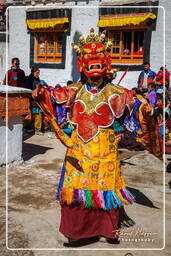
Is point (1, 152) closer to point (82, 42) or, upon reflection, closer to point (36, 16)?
point (82, 42)

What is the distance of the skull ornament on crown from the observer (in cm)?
354

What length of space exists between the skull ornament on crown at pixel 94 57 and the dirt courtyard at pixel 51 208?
1.86m

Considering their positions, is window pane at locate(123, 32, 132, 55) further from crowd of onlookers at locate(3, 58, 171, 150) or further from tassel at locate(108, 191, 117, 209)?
tassel at locate(108, 191, 117, 209)

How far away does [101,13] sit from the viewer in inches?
471

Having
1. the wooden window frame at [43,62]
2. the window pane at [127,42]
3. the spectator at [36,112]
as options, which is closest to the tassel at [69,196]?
the spectator at [36,112]

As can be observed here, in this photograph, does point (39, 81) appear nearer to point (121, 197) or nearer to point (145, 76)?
point (145, 76)

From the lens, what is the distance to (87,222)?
11.9 ft

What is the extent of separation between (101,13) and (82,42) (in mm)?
8783

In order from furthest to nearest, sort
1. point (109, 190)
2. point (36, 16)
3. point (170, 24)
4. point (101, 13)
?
point (36, 16) → point (101, 13) → point (170, 24) → point (109, 190)

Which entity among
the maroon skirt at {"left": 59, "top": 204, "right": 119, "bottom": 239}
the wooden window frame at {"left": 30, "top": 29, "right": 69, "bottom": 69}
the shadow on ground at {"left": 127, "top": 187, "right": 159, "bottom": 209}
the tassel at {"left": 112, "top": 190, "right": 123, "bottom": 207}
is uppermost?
the wooden window frame at {"left": 30, "top": 29, "right": 69, "bottom": 69}

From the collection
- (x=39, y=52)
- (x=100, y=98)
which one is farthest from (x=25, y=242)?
(x=39, y=52)

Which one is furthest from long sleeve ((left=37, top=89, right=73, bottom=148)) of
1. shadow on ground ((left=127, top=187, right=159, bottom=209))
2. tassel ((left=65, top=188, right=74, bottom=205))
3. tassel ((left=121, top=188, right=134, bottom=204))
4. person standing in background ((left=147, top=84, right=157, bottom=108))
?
person standing in background ((left=147, top=84, right=157, bottom=108))

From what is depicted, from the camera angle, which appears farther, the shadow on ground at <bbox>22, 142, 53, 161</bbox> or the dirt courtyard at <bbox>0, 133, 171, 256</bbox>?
the shadow on ground at <bbox>22, 142, 53, 161</bbox>

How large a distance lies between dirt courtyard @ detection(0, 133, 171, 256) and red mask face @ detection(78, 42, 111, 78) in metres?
1.86
